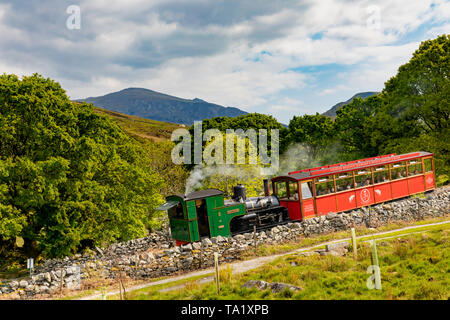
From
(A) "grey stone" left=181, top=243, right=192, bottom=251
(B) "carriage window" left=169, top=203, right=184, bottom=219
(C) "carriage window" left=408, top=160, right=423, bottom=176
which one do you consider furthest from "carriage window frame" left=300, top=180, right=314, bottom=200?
(C) "carriage window" left=408, top=160, right=423, bottom=176

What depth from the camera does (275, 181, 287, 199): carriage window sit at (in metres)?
24.1

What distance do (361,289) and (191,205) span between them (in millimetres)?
11745

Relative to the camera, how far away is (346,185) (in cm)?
2414

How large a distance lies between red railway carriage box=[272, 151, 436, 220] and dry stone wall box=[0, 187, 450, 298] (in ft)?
2.88

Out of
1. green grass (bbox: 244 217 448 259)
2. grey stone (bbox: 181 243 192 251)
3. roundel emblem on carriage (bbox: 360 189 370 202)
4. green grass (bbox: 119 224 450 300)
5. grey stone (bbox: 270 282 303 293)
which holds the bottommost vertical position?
green grass (bbox: 244 217 448 259)

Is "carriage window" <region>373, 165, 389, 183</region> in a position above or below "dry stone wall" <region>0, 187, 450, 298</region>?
above

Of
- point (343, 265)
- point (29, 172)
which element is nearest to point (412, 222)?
point (343, 265)

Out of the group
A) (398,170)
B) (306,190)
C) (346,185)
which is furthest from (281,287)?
(398,170)

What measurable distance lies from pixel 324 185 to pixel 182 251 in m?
11.2

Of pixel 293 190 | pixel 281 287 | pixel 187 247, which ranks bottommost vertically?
pixel 187 247

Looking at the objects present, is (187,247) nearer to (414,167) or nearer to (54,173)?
(54,173)

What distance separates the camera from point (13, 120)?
1975 cm

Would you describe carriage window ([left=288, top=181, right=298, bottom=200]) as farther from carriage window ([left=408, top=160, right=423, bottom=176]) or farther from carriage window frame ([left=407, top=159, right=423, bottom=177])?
carriage window ([left=408, top=160, right=423, bottom=176])

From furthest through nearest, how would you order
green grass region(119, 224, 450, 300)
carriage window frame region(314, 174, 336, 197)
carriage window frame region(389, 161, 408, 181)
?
carriage window frame region(389, 161, 408, 181)
carriage window frame region(314, 174, 336, 197)
green grass region(119, 224, 450, 300)
